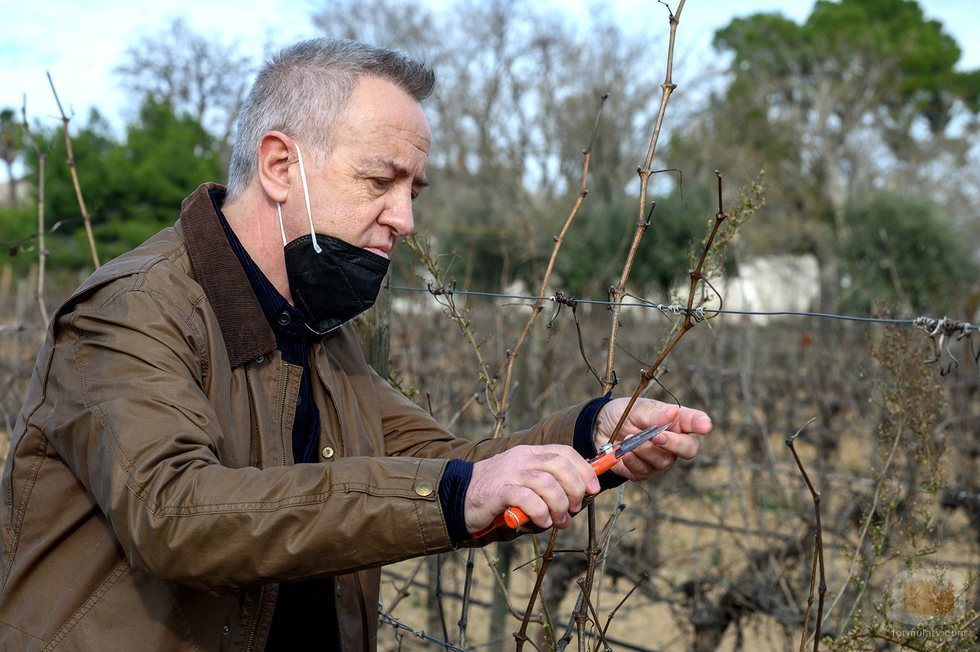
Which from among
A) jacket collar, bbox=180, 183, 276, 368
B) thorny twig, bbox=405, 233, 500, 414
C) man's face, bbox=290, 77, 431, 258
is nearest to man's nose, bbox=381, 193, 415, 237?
man's face, bbox=290, 77, 431, 258

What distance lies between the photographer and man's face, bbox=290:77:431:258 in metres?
1.70

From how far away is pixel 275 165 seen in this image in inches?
68.4

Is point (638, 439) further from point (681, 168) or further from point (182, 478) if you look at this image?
point (681, 168)

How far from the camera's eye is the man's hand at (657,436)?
163cm

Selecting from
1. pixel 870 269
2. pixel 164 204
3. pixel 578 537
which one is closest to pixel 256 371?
pixel 578 537

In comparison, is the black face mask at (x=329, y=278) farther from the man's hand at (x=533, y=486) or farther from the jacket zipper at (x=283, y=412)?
the man's hand at (x=533, y=486)

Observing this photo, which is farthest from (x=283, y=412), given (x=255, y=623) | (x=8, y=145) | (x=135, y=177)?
(x=135, y=177)

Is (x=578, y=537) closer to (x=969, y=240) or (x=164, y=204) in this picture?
(x=969, y=240)

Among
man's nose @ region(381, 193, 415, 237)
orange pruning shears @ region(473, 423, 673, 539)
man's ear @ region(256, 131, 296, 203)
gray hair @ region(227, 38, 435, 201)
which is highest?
gray hair @ region(227, 38, 435, 201)

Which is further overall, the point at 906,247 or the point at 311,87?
the point at 906,247

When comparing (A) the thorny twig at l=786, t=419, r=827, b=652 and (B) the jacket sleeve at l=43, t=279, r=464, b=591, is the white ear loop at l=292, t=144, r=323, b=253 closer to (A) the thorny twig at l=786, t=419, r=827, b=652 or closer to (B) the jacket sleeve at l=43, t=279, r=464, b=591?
(B) the jacket sleeve at l=43, t=279, r=464, b=591

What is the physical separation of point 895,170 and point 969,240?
928cm

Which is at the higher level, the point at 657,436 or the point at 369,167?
the point at 369,167

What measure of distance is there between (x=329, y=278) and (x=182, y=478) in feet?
1.83
